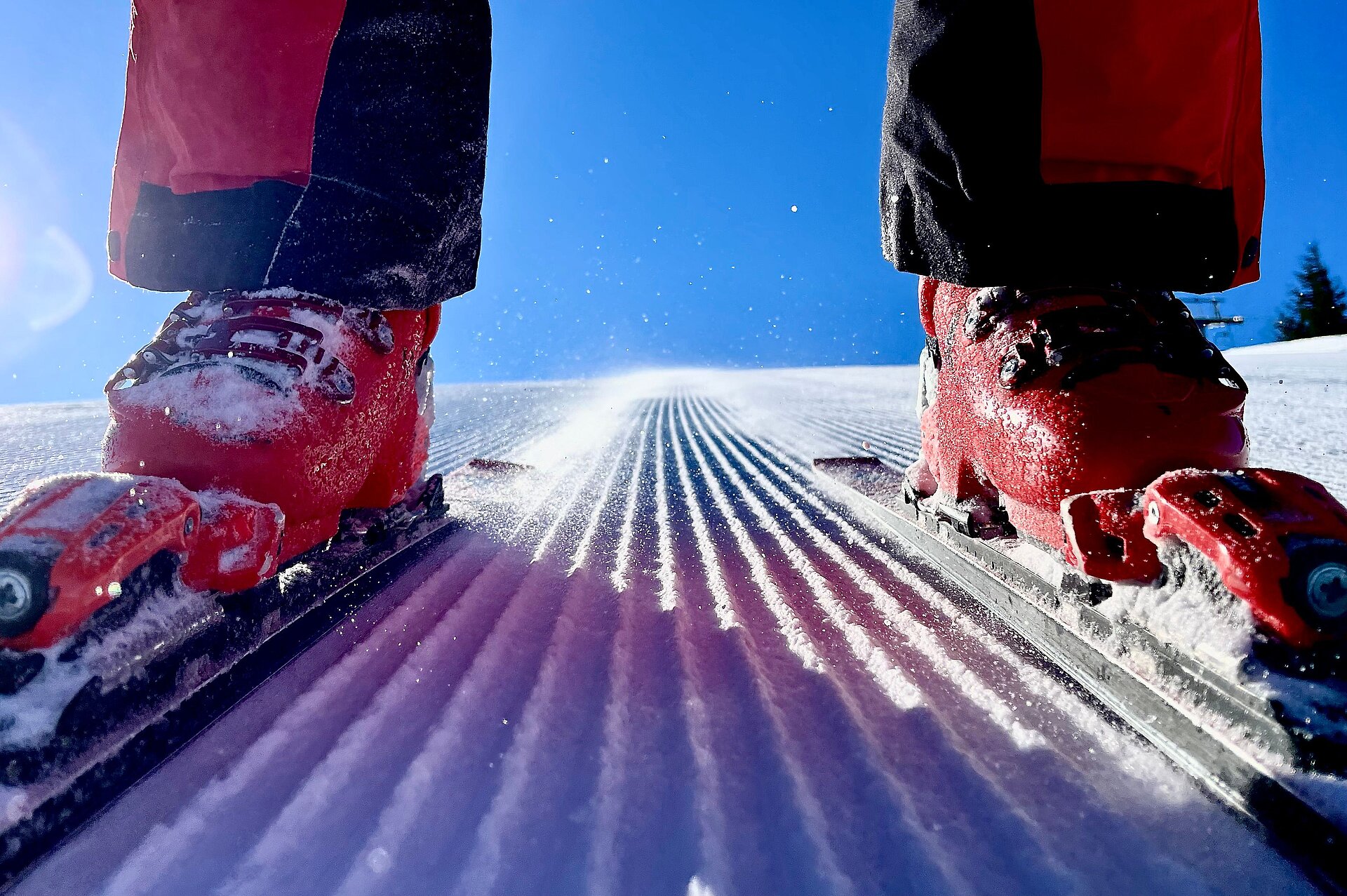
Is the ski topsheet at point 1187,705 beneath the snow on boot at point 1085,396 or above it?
beneath

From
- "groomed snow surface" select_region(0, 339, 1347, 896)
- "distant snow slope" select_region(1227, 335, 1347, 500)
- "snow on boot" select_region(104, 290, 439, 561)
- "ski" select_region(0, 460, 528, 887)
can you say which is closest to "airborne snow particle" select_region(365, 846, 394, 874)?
"groomed snow surface" select_region(0, 339, 1347, 896)

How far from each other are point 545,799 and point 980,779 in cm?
37

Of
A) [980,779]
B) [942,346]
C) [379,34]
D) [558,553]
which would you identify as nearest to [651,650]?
[980,779]

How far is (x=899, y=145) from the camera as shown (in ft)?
2.90

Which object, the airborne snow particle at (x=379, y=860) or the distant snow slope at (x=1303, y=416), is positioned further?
the distant snow slope at (x=1303, y=416)

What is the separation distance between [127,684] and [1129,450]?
954 millimetres

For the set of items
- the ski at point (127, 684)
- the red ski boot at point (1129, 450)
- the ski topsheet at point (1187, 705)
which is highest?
the red ski boot at point (1129, 450)

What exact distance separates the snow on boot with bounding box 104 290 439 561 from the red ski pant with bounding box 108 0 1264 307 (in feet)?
0.20

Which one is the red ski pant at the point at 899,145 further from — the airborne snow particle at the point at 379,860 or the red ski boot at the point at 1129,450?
the airborne snow particle at the point at 379,860

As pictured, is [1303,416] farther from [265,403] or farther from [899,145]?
[265,403]

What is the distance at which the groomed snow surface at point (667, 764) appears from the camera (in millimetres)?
423

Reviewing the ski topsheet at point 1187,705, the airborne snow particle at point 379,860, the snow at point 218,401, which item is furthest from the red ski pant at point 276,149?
the ski topsheet at point 1187,705

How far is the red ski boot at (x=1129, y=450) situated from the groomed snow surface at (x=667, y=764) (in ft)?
0.54

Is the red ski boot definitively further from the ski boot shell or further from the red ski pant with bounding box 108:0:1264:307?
the ski boot shell
